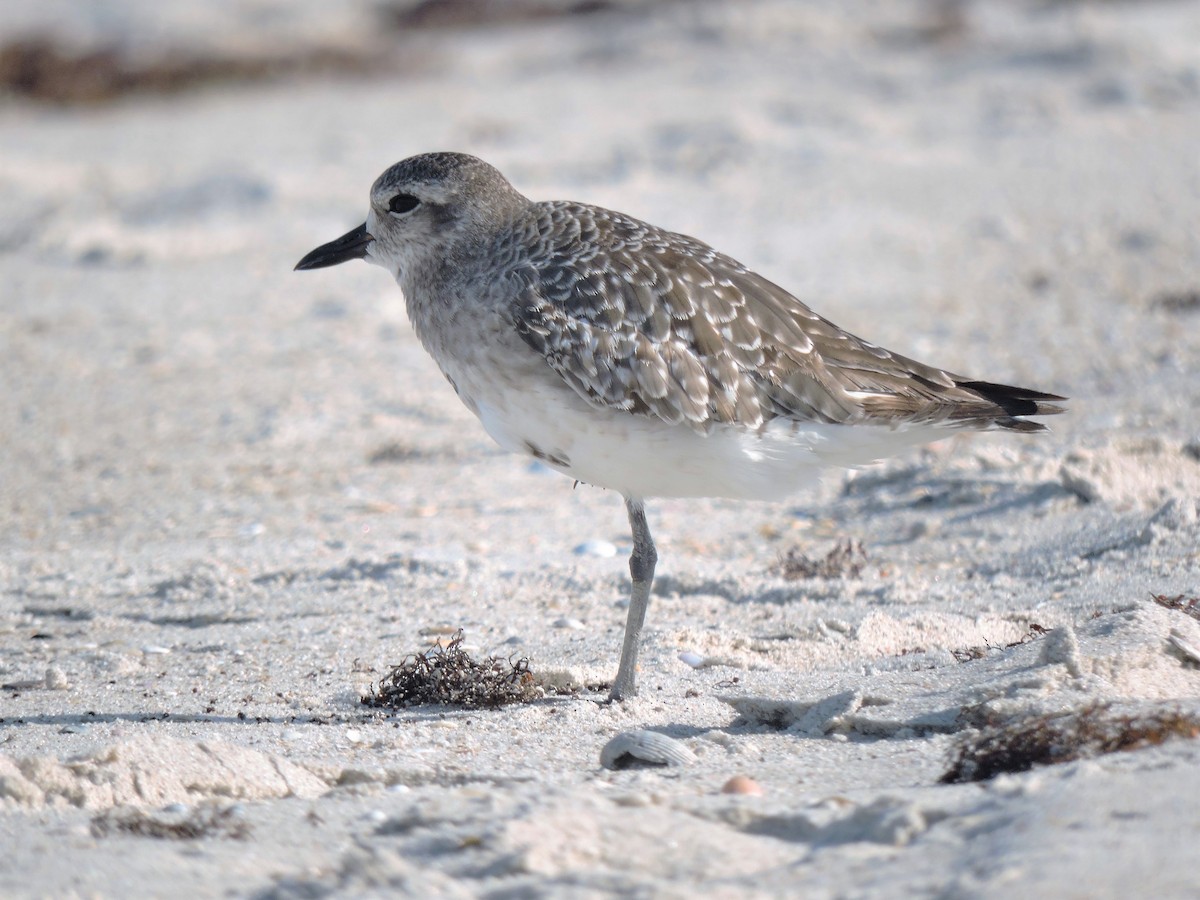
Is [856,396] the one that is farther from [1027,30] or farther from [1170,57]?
[1027,30]

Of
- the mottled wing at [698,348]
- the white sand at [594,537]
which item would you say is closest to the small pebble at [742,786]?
the white sand at [594,537]

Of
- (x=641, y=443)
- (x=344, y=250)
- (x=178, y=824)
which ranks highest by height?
(x=344, y=250)

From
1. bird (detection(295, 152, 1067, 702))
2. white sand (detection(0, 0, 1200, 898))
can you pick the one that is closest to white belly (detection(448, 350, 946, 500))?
bird (detection(295, 152, 1067, 702))

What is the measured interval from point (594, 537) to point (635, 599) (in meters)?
2.06

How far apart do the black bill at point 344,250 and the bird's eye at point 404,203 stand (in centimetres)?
26

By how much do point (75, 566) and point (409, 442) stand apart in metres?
2.53

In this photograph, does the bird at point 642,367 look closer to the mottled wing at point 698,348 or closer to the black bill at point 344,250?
the mottled wing at point 698,348

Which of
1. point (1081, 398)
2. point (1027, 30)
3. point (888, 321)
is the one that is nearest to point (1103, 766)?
point (1081, 398)

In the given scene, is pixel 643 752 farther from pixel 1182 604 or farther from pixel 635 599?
pixel 1182 604

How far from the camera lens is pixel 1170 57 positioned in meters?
19.2

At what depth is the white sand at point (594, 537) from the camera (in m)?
3.82

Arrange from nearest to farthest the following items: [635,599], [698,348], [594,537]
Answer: [698,348] < [635,599] < [594,537]

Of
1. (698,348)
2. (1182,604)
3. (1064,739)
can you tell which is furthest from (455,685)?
(1182,604)

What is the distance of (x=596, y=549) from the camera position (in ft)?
25.3
